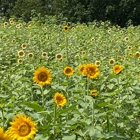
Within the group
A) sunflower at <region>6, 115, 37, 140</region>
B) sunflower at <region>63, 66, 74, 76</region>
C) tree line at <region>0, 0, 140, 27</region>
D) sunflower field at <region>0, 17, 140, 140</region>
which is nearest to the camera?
sunflower at <region>6, 115, 37, 140</region>

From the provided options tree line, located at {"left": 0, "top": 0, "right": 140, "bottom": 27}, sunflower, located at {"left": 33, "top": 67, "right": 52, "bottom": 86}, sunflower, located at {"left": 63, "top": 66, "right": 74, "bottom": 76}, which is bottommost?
sunflower, located at {"left": 33, "top": 67, "right": 52, "bottom": 86}

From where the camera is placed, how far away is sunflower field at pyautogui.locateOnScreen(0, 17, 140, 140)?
2.31 m

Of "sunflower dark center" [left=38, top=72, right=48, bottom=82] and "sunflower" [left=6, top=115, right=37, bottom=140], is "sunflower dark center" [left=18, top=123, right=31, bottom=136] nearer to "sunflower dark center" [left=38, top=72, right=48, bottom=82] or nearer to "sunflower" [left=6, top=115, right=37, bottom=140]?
"sunflower" [left=6, top=115, right=37, bottom=140]

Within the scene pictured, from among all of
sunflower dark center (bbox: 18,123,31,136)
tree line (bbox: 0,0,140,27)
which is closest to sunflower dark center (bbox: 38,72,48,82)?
sunflower dark center (bbox: 18,123,31,136)

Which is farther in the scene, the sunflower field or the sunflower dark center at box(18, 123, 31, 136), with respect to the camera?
the sunflower field

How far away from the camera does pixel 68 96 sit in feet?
10.8

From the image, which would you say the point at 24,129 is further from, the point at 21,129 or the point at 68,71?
the point at 68,71

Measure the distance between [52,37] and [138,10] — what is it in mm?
21064

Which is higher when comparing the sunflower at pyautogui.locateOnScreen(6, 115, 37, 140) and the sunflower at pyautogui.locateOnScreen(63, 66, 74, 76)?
the sunflower at pyautogui.locateOnScreen(63, 66, 74, 76)

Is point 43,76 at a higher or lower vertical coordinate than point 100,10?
lower

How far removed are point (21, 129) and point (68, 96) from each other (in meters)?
1.51

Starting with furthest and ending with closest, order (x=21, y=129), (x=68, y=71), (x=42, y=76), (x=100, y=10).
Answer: (x=100, y=10) → (x=68, y=71) → (x=42, y=76) → (x=21, y=129)

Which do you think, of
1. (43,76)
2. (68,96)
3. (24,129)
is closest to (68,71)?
(68,96)

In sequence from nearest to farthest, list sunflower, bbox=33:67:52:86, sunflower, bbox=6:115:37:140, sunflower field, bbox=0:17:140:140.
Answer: sunflower, bbox=6:115:37:140, sunflower field, bbox=0:17:140:140, sunflower, bbox=33:67:52:86
